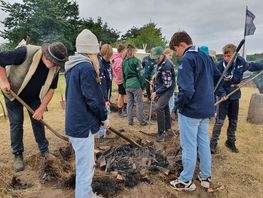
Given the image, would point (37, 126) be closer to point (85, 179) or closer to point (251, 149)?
point (85, 179)

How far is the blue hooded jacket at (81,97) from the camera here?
2742 millimetres

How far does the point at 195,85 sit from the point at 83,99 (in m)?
1.37

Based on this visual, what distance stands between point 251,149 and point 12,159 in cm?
423

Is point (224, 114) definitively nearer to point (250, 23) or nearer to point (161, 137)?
point (161, 137)

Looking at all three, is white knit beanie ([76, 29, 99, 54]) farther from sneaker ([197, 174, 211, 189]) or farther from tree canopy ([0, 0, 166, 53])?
tree canopy ([0, 0, 166, 53])

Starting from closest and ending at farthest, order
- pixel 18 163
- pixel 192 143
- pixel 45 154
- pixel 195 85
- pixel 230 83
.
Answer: pixel 195 85
pixel 192 143
pixel 18 163
pixel 45 154
pixel 230 83

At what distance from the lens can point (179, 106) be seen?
346cm

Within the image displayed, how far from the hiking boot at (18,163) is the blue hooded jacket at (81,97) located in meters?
1.81

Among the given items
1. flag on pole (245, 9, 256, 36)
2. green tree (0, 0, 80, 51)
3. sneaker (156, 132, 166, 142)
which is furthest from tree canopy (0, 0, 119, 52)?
sneaker (156, 132, 166, 142)

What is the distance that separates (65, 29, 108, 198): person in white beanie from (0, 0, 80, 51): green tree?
3272 cm

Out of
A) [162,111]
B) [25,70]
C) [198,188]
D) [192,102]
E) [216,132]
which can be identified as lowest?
[198,188]

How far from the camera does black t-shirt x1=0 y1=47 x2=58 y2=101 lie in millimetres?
3844

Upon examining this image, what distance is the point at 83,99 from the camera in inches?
111

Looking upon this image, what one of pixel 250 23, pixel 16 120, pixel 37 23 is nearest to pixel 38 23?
pixel 37 23
